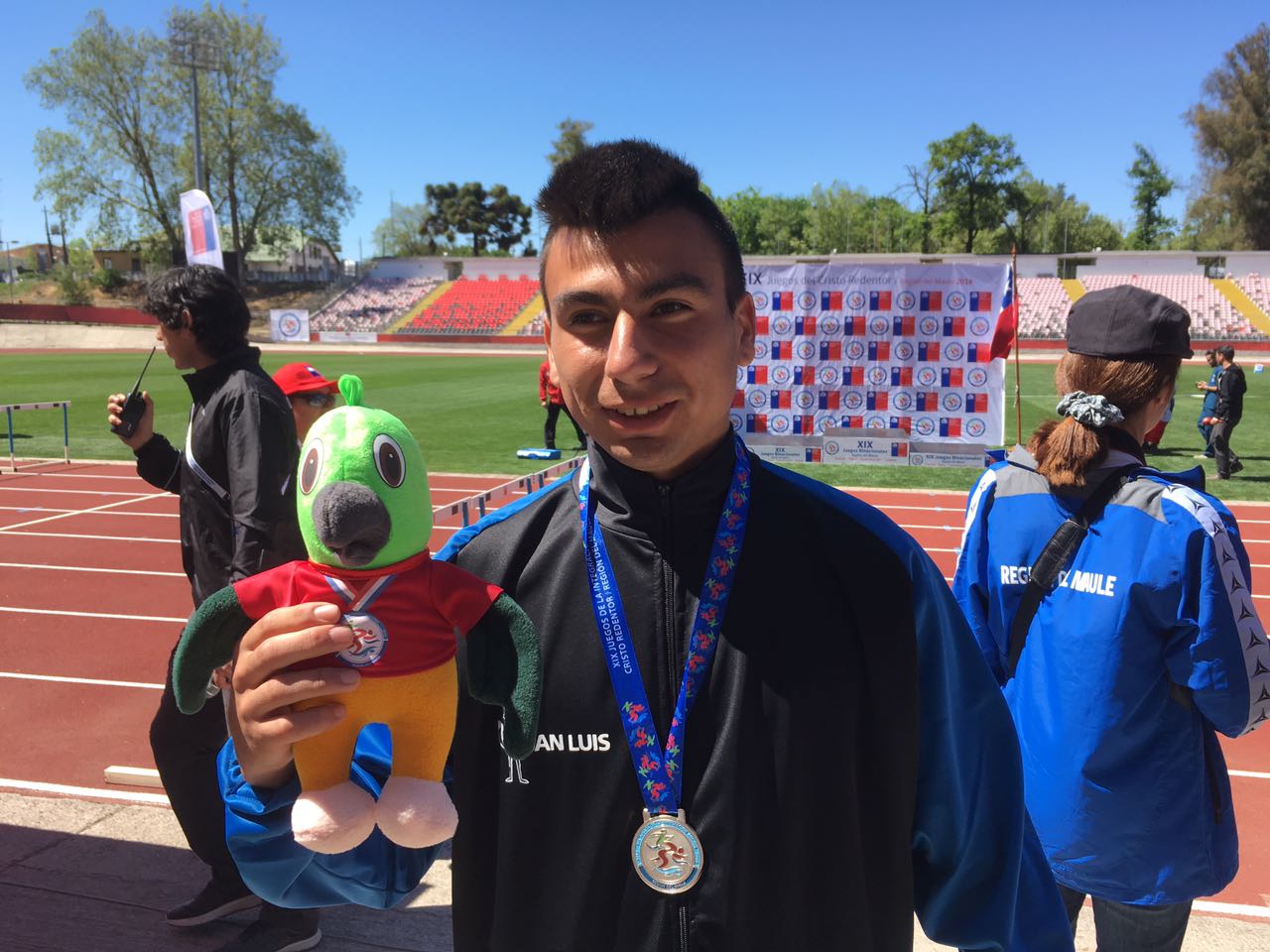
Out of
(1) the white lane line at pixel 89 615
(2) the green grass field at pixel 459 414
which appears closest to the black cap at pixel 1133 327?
(1) the white lane line at pixel 89 615

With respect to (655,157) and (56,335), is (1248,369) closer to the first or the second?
(655,157)

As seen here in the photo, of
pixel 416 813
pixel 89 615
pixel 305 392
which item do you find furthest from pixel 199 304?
pixel 89 615

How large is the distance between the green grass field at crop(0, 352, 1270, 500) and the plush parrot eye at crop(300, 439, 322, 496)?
1130cm

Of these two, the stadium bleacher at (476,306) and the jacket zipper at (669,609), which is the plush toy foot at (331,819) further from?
the stadium bleacher at (476,306)

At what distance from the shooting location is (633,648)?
1.34 m

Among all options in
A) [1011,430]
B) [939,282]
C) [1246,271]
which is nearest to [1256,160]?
[1246,271]

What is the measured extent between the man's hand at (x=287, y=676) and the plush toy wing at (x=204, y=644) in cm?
13

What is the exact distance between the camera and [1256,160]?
197 feet

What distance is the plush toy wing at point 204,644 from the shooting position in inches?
53.3

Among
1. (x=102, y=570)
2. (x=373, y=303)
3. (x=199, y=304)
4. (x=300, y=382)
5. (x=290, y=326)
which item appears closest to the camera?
(x=199, y=304)

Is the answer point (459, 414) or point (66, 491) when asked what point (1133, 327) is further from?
point (459, 414)

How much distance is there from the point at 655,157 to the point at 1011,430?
58.6ft

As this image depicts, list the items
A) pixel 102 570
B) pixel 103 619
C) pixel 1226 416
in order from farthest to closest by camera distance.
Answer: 1. pixel 1226 416
2. pixel 102 570
3. pixel 103 619

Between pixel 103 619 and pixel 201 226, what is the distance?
474 centimetres
